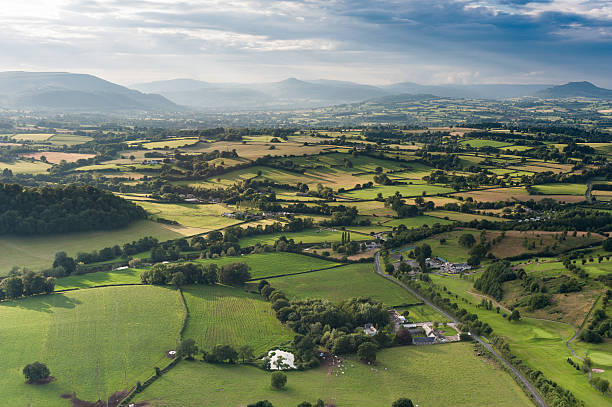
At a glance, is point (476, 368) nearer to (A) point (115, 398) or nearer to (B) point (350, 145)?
(A) point (115, 398)

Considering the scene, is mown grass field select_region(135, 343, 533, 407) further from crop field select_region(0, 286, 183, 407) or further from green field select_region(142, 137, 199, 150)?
green field select_region(142, 137, 199, 150)

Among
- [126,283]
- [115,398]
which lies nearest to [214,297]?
[126,283]

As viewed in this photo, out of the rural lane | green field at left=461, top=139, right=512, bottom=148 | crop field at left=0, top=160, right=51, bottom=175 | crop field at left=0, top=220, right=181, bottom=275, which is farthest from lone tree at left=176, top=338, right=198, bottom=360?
green field at left=461, top=139, right=512, bottom=148

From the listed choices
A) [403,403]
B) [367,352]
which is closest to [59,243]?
[367,352]

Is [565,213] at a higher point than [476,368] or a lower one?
higher

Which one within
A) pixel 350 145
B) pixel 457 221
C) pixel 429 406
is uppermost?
pixel 350 145

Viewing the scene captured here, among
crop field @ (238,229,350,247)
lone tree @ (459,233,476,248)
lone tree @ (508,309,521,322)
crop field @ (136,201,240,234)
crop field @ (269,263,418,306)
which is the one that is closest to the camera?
lone tree @ (508,309,521,322)

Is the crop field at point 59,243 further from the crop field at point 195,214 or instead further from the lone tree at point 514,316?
the lone tree at point 514,316
